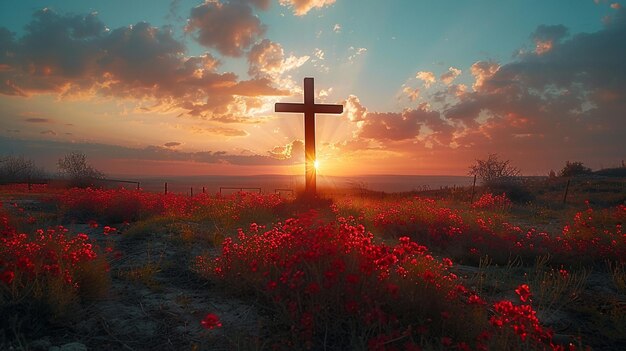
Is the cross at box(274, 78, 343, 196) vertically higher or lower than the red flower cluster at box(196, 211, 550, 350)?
higher

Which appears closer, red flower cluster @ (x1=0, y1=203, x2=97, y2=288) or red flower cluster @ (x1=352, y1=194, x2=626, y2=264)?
red flower cluster @ (x1=0, y1=203, x2=97, y2=288)

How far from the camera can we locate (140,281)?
15.5ft

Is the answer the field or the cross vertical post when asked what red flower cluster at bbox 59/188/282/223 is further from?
the field

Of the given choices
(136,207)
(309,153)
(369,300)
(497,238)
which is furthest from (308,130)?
(369,300)

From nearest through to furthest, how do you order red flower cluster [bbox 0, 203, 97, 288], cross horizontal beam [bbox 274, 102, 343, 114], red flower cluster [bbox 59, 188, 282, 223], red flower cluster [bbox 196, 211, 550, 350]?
red flower cluster [bbox 196, 211, 550, 350] → red flower cluster [bbox 0, 203, 97, 288] → red flower cluster [bbox 59, 188, 282, 223] → cross horizontal beam [bbox 274, 102, 343, 114]

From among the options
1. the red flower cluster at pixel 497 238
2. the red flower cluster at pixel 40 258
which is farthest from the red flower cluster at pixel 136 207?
the red flower cluster at pixel 40 258

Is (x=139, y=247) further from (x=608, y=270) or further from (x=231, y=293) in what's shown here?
(x=608, y=270)

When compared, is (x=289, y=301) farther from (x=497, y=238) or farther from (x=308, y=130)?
(x=308, y=130)

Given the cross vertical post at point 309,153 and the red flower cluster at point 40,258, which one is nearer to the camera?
the red flower cluster at point 40,258

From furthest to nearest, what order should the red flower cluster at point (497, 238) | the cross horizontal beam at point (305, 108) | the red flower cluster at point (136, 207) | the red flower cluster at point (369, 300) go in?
the cross horizontal beam at point (305, 108)
the red flower cluster at point (136, 207)
the red flower cluster at point (497, 238)
the red flower cluster at point (369, 300)

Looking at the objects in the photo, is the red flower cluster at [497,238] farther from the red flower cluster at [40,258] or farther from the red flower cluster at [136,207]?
the red flower cluster at [40,258]

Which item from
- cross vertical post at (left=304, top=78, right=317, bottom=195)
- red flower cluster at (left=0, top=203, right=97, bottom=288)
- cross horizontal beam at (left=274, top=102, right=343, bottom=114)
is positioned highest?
cross horizontal beam at (left=274, top=102, right=343, bottom=114)

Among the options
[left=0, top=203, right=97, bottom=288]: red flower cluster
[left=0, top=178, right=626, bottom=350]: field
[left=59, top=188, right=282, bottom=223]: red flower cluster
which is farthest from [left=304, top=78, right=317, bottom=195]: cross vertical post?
[left=0, top=203, right=97, bottom=288]: red flower cluster

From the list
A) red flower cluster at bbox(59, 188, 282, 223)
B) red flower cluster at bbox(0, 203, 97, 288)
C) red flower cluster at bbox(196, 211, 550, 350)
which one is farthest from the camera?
red flower cluster at bbox(59, 188, 282, 223)
